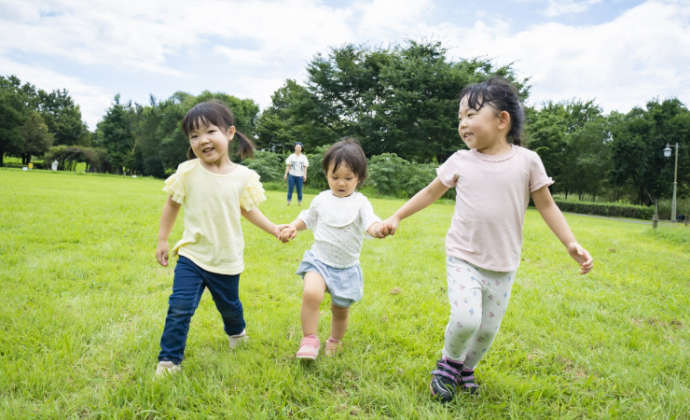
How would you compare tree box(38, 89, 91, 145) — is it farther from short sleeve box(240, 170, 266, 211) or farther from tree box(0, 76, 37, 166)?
short sleeve box(240, 170, 266, 211)

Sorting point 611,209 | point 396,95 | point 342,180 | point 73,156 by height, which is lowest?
point 342,180

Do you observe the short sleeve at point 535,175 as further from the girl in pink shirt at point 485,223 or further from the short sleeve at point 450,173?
the short sleeve at point 450,173

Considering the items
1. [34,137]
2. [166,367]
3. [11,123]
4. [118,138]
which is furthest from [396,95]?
[11,123]

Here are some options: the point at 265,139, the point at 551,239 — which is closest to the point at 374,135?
the point at 265,139

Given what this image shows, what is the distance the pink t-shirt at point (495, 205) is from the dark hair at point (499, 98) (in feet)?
0.64

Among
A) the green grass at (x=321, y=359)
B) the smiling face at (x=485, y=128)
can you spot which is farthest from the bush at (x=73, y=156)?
the smiling face at (x=485, y=128)

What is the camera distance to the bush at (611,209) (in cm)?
3167

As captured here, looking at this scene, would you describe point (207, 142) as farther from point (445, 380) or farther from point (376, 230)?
point (445, 380)

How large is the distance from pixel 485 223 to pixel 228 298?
1.76 meters

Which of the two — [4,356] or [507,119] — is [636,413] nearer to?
[507,119]

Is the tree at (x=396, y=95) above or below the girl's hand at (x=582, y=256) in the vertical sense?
above

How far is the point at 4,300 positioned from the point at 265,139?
154 feet

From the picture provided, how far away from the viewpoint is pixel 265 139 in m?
48.6

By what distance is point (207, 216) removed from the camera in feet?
8.23
